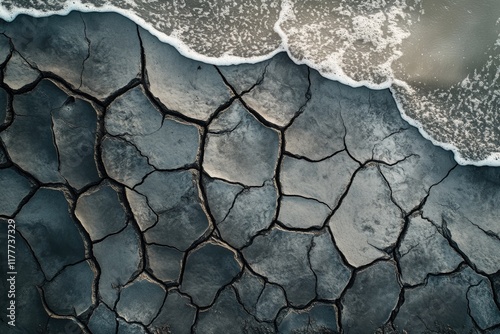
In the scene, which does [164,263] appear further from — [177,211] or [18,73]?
[18,73]

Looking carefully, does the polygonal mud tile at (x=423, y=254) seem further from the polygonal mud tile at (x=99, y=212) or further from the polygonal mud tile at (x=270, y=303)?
the polygonal mud tile at (x=99, y=212)

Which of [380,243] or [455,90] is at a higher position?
[455,90]

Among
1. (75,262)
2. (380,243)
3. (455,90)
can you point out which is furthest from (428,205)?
(75,262)

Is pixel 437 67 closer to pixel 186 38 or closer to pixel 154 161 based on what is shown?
Result: pixel 186 38

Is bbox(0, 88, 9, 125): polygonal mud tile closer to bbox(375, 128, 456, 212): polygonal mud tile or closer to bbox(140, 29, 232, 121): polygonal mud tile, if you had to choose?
bbox(140, 29, 232, 121): polygonal mud tile

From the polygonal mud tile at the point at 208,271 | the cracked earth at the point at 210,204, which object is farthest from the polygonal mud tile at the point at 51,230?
the polygonal mud tile at the point at 208,271
